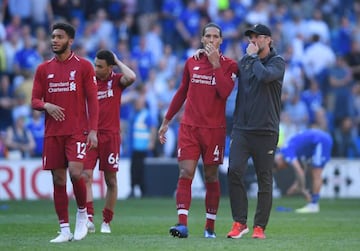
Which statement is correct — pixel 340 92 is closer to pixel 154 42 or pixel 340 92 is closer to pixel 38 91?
pixel 154 42

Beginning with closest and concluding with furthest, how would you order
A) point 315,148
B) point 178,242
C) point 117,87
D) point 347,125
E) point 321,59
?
point 178,242 < point 117,87 < point 315,148 < point 347,125 < point 321,59

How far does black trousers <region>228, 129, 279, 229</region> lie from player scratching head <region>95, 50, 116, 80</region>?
2.37 m

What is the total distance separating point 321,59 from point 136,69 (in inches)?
206

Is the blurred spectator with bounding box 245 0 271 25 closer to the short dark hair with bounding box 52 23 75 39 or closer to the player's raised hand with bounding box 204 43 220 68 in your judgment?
the player's raised hand with bounding box 204 43 220 68

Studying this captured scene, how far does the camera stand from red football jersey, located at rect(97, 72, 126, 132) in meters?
15.4

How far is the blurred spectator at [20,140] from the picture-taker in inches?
985

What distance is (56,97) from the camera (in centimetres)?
1329

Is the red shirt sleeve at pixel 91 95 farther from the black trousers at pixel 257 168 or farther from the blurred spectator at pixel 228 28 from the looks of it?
the blurred spectator at pixel 228 28

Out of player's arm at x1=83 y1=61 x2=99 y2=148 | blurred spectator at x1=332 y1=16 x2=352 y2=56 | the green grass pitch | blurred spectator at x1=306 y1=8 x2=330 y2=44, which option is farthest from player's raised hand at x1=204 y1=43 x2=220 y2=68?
blurred spectator at x1=332 y1=16 x2=352 y2=56

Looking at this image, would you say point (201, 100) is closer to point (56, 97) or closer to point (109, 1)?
point (56, 97)

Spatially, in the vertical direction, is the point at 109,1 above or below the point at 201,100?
above

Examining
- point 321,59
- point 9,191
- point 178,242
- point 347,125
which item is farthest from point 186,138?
point 321,59

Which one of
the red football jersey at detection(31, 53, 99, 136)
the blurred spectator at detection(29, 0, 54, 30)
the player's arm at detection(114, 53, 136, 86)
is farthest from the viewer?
the blurred spectator at detection(29, 0, 54, 30)

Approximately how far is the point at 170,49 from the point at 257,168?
15368 mm
